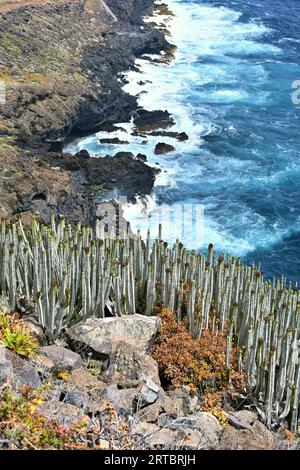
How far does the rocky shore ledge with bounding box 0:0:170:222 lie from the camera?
34581 mm

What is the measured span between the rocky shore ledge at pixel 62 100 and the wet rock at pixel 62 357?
19213 millimetres

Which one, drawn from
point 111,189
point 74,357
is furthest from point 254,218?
point 74,357

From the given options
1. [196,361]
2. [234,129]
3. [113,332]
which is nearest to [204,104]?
[234,129]

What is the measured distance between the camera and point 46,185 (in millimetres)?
34438

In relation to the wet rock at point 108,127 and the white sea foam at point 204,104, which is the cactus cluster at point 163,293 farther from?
the wet rock at point 108,127

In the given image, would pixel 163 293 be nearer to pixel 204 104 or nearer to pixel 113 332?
pixel 113 332

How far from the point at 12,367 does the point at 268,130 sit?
42.1m

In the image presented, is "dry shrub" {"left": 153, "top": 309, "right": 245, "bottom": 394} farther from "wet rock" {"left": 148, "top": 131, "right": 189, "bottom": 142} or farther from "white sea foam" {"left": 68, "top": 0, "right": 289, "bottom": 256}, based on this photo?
"wet rock" {"left": 148, "top": 131, "right": 189, "bottom": 142}

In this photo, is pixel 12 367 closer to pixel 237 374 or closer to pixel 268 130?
pixel 237 374

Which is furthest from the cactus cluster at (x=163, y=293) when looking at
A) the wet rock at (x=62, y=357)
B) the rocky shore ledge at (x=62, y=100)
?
the rocky shore ledge at (x=62, y=100)

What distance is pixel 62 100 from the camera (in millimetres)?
45562

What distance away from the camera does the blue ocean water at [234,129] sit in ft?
123

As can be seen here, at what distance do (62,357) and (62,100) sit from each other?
35840 millimetres

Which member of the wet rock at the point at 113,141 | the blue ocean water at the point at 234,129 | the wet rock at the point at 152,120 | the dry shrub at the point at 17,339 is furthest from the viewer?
the wet rock at the point at 152,120
